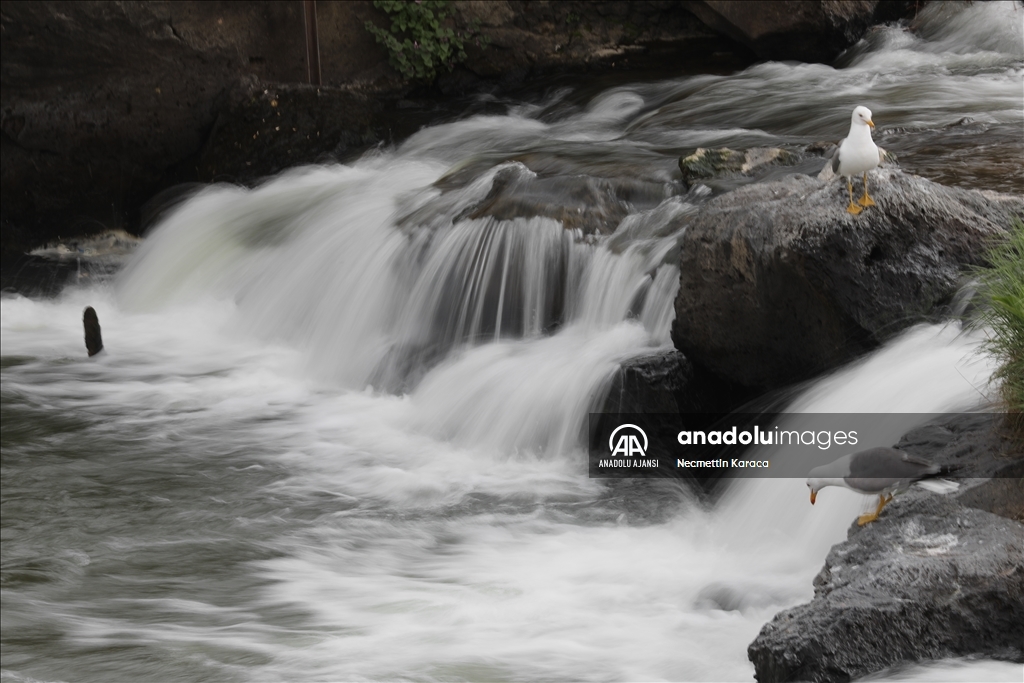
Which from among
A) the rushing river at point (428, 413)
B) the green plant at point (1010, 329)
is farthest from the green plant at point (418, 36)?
the green plant at point (1010, 329)

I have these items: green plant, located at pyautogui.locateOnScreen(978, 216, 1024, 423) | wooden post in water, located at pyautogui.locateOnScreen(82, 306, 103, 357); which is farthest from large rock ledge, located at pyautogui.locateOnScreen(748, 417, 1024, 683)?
wooden post in water, located at pyautogui.locateOnScreen(82, 306, 103, 357)

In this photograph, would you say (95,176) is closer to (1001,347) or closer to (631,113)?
(631,113)

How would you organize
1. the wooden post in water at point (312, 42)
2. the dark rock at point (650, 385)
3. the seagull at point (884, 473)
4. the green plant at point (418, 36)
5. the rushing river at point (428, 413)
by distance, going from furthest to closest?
1. the green plant at point (418, 36)
2. the wooden post in water at point (312, 42)
3. the dark rock at point (650, 385)
4. the rushing river at point (428, 413)
5. the seagull at point (884, 473)

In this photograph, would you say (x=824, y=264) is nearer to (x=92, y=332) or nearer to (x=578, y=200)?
(x=578, y=200)

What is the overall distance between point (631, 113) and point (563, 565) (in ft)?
18.1

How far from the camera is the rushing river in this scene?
3779 mm

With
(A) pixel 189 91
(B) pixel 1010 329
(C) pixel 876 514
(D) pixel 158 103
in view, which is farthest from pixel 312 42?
(C) pixel 876 514

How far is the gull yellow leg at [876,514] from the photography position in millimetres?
3137

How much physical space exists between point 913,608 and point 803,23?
7.64 m

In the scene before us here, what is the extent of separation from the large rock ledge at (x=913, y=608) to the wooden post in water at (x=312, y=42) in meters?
7.92

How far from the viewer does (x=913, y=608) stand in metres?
2.75

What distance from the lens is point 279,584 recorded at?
4.25 meters

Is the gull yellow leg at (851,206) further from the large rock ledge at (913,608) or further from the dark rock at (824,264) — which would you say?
the large rock ledge at (913,608)

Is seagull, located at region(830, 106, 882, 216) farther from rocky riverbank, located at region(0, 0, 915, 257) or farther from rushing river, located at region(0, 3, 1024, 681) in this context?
rocky riverbank, located at region(0, 0, 915, 257)
